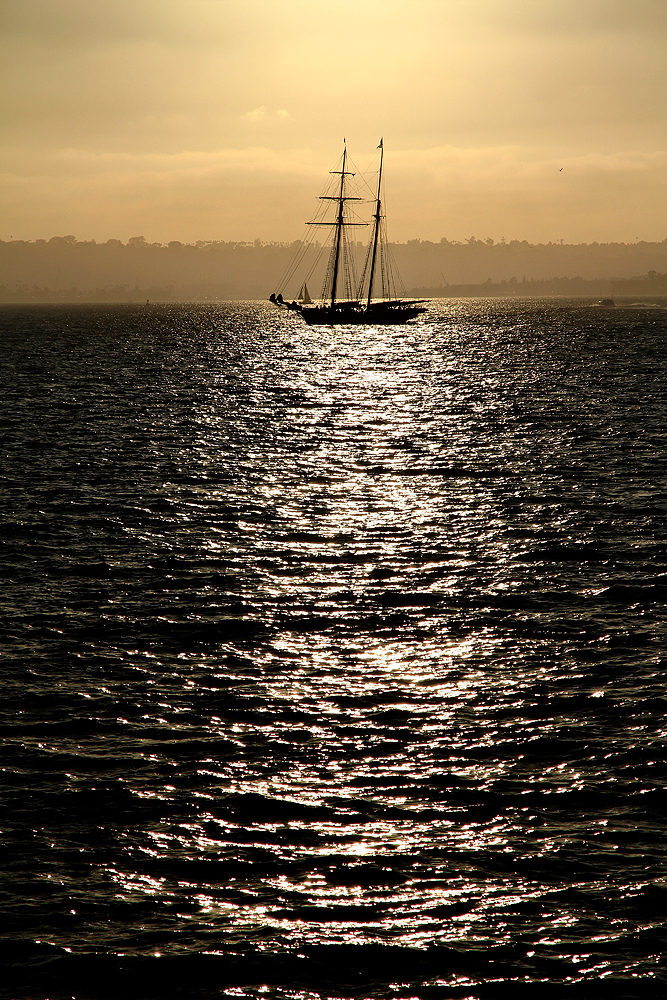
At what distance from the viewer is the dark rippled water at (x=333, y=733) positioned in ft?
45.3

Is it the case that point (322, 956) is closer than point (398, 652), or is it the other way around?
point (322, 956)

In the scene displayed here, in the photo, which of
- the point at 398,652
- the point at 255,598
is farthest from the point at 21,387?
the point at 398,652

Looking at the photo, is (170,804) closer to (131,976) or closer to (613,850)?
(131,976)

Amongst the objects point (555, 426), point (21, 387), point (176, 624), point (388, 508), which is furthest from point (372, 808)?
point (21, 387)

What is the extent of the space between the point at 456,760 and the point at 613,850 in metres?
4.09

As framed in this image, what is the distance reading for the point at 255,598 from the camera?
99.1ft

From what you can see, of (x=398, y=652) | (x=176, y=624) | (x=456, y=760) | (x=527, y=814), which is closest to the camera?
(x=527, y=814)

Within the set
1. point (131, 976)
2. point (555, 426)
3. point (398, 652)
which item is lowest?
point (131, 976)

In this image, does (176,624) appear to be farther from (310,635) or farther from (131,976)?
(131,976)

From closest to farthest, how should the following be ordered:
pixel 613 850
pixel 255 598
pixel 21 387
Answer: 1. pixel 613 850
2. pixel 255 598
3. pixel 21 387

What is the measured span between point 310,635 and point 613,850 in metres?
12.3

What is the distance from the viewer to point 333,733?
20547 mm

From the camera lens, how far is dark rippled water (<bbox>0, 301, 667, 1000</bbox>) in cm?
1380

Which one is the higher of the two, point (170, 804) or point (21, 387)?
point (21, 387)
